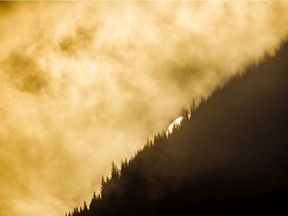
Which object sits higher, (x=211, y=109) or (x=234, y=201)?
(x=211, y=109)

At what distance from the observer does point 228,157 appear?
56.4 metres

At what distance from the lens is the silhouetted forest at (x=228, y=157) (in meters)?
48.5

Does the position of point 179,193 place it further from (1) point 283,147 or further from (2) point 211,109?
(1) point 283,147

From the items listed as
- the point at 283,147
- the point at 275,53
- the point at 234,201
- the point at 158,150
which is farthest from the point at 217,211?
the point at 158,150

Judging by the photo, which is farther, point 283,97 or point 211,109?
point 211,109

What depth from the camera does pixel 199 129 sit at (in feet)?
221

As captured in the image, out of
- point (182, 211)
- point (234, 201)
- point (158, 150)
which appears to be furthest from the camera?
point (158, 150)

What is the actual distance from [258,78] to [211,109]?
38.2 feet

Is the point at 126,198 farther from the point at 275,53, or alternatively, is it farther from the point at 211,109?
the point at 275,53

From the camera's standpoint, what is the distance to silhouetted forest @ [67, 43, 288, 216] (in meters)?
48.5

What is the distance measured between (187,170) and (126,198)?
63.9 ft

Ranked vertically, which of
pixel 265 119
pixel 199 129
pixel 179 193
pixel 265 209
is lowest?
pixel 265 209

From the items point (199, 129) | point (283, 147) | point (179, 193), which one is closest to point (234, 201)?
point (283, 147)

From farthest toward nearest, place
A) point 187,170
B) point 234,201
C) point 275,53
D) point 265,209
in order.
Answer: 1. point 187,170
2. point 275,53
3. point 234,201
4. point 265,209
